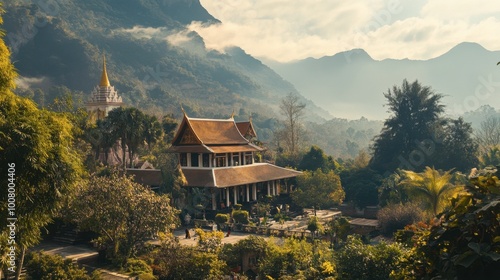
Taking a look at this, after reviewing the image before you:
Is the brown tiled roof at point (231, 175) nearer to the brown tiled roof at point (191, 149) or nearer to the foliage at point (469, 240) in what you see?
the brown tiled roof at point (191, 149)

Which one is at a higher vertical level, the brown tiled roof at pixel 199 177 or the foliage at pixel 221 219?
the brown tiled roof at pixel 199 177

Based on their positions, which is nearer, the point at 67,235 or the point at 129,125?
the point at 67,235

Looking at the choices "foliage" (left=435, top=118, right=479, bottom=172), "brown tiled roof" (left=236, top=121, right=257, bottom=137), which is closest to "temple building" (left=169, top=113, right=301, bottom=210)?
"brown tiled roof" (left=236, top=121, right=257, bottom=137)

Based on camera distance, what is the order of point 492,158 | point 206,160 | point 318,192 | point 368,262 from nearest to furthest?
point 368,262, point 206,160, point 318,192, point 492,158

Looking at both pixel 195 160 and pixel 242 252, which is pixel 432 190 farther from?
pixel 195 160

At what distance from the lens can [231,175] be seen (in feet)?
111

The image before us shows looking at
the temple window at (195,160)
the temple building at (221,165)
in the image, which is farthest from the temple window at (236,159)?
the temple window at (195,160)

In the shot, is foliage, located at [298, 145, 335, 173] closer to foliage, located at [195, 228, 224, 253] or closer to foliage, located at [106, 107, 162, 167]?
foliage, located at [106, 107, 162, 167]

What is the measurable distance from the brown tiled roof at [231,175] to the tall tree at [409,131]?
12.8 m

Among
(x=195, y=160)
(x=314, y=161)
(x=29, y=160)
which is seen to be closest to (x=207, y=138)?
(x=195, y=160)

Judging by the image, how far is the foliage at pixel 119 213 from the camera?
1986 cm

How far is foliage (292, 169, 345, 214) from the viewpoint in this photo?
35375 millimetres

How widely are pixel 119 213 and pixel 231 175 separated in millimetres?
14901

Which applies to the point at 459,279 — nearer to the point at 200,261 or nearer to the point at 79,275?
the point at 200,261
